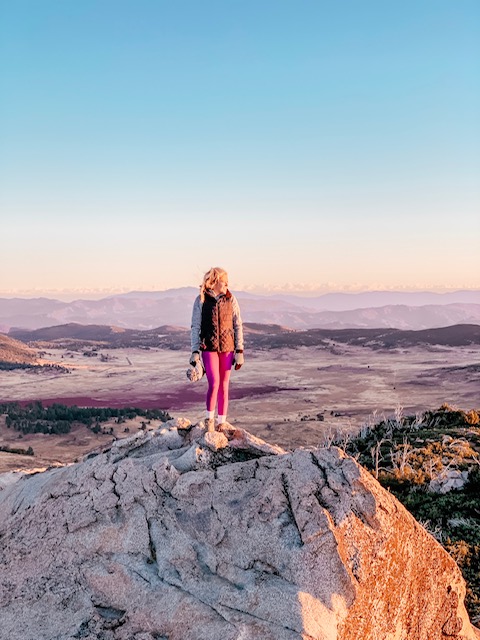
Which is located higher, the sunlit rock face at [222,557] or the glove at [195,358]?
the glove at [195,358]

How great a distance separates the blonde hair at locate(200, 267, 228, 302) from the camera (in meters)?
6.04

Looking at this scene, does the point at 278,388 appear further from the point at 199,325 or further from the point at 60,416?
the point at 199,325

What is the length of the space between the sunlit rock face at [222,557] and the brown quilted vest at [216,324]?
74.0 inches

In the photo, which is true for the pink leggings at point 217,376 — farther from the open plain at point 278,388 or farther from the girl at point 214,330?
the open plain at point 278,388

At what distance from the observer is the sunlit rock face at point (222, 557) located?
10.3 ft

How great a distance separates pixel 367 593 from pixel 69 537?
84.4 inches

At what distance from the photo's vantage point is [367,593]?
11.0ft

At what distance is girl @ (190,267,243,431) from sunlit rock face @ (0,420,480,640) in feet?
5.66

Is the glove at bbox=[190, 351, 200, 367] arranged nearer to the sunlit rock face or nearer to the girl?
the girl

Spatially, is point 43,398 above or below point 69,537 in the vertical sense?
below

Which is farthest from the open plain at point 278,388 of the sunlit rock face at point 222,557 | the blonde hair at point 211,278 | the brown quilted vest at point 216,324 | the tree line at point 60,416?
the sunlit rock face at point 222,557

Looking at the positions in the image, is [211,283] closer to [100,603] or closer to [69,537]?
[69,537]

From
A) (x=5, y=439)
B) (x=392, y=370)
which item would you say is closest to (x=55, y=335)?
(x=392, y=370)

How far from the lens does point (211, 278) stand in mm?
6055
